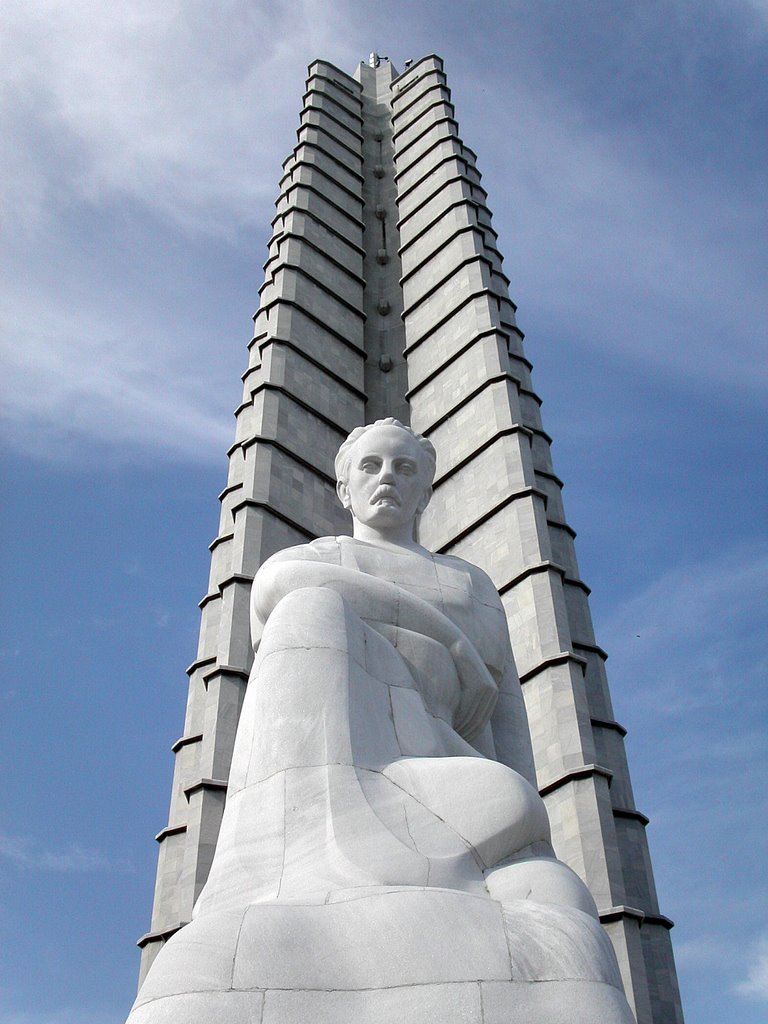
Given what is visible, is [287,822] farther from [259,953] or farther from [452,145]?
[452,145]

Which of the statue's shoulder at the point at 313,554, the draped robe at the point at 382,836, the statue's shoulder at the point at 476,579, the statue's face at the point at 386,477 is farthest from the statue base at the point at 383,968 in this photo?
the statue's face at the point at 386,477

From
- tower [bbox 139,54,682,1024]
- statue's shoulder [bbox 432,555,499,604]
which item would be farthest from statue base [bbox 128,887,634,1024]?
tower [bbox 139,54,682,1024]

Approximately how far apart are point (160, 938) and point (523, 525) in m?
7.25

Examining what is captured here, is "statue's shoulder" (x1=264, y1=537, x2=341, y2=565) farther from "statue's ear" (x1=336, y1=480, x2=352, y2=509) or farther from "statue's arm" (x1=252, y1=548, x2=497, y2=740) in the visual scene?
"statue's ear" (x1=336, y1=480, x2=352, y2=509)

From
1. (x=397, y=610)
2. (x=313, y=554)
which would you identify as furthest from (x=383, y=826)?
(x=313, y=554)

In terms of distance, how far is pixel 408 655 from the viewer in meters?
5.18

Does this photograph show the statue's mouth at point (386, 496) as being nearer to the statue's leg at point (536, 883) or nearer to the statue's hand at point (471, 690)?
the statue's hand at point (471, 690)

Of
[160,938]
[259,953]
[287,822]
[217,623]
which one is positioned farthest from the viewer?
[217,623]

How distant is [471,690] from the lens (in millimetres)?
5402

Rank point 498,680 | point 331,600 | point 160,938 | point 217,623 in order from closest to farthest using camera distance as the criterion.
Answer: point 331,600 → point 498,680 → point 160,938 → point 217,623

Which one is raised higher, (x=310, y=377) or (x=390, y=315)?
(x=390, y=315)

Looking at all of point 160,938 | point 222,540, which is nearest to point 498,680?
point 160,938

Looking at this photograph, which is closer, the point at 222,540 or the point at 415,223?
the point at 222,540

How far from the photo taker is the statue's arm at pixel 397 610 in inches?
209
